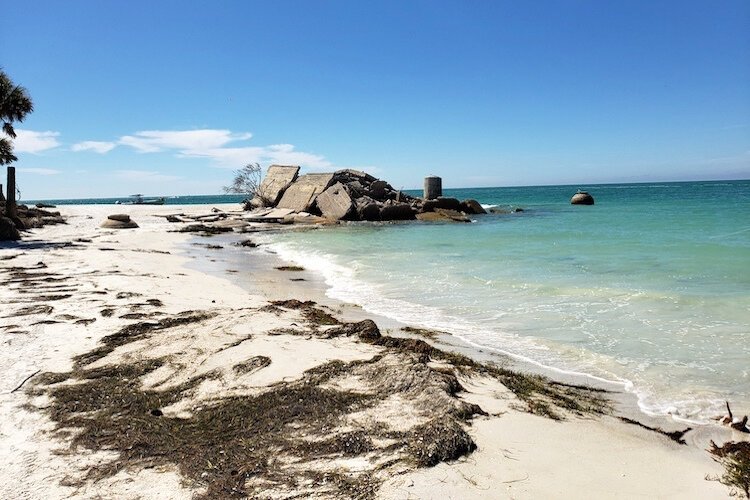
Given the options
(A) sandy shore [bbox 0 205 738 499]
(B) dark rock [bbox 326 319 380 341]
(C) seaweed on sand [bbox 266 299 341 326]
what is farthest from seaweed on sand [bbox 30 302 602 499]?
(C) seaweed on sand [bbox 266 299 341 326]

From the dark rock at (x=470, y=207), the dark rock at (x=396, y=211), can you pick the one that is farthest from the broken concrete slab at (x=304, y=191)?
the dark rock at (x=470, y=207)

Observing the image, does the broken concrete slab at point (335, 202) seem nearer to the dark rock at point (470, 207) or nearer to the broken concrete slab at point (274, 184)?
the broken concrete slab at point (274, 184)

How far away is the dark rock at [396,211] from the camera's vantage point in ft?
92.2

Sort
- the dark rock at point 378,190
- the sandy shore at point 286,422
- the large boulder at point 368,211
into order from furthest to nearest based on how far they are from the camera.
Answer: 1. the dark rock at point 378,190
2. the large boulder at point 368,211
3. the sandy shore at point 286,422

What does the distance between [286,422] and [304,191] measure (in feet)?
91.9

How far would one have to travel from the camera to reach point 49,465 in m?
2.73

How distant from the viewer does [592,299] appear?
26.0ft

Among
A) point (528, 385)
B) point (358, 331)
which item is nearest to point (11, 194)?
point (358, 331)

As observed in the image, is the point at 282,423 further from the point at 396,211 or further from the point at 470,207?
the point at 470,207

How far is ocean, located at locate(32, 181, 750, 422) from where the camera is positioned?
15.9 feet

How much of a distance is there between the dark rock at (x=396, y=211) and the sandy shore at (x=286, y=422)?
2231 centimetres

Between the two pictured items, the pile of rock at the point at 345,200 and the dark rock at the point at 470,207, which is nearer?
the pile of rock at the point at 345,200

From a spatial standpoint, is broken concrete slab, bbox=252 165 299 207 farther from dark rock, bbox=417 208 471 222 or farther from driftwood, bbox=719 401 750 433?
driftwood, bbox=719 401 750 433

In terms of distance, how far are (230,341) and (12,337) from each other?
2.31m
